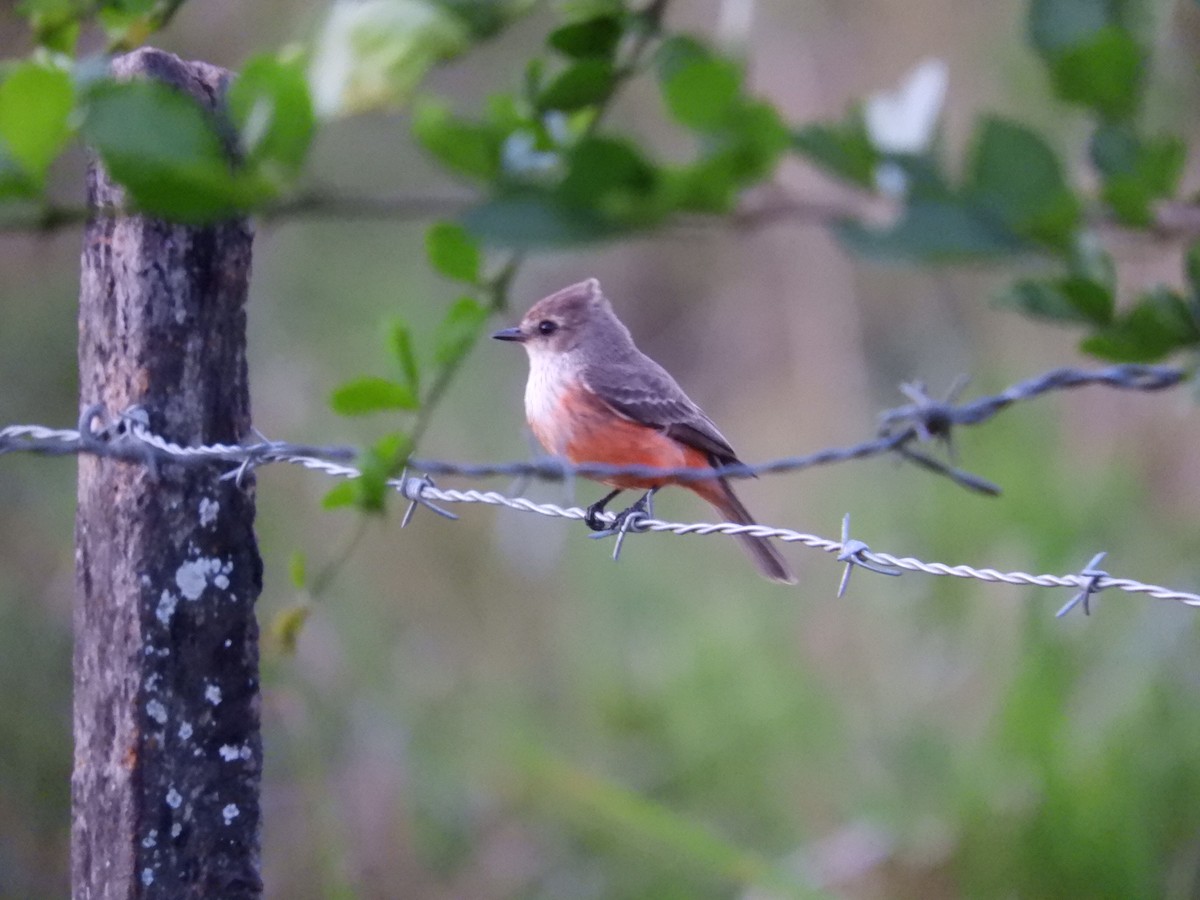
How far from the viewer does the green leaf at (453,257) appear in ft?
4.49

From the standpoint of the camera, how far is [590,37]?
1151 mm

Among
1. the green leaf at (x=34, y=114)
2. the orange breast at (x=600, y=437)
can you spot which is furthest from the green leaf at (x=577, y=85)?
the orange breast at (x=600, y=437)

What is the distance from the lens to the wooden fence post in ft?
8.20

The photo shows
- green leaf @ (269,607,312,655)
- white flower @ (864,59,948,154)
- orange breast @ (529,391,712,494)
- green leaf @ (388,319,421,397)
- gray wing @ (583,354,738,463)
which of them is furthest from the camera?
gray wing @ (583,354,738,463)

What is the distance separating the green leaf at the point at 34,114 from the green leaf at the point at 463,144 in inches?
10.5

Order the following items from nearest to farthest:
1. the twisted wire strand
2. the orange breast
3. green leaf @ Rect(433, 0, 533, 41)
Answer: green leaf @ Rect(433, 0, 533, 41) < the twisted wire strand < the orange breast

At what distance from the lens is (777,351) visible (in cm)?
1131

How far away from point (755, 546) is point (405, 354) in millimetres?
2942

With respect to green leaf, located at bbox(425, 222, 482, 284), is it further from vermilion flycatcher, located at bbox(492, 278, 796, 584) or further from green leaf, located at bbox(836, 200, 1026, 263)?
vermilion flycatcher, located at bbox(492, 278, 796, 584)

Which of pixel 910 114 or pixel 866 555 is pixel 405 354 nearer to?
pixel 910 114

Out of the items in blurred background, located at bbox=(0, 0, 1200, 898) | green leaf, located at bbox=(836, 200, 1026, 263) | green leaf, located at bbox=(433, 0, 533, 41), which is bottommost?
blurred background, located at bbox=(0, 0, 1200, 898)

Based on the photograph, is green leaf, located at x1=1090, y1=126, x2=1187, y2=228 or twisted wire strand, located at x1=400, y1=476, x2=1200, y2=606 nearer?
green leaf, located at x1=1090, y1=126, x2=1187, y2=228

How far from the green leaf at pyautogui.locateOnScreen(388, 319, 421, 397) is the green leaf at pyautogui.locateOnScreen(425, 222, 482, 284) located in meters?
0.14

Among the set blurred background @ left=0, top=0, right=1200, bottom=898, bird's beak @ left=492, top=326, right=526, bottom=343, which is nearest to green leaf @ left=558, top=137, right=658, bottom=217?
blurred background @ left=0, top=0, right=1200, bottom=898
